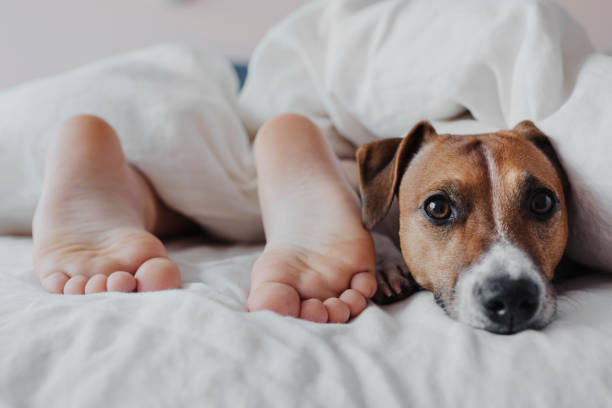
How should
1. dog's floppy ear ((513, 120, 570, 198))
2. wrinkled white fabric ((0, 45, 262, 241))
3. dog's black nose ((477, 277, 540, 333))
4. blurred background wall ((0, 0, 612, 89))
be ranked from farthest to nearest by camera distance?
1. blurred background wall ((0, 0, 612, 89))
2. wrinkled white fabric ((0, 45, 262, 241))
3. dog's floppy ear ((513, 120, 570, 198))
4. dog's black nose ((477, 277, 540, 333))

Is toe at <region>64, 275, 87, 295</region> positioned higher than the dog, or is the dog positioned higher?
the dog

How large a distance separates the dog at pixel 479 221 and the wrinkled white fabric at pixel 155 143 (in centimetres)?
51

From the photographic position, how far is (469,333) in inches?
31.0

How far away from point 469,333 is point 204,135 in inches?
41.5

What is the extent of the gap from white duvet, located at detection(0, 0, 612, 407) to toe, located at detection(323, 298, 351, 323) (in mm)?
35

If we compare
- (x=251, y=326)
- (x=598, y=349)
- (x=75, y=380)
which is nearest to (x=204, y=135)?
(x=251, y=326)

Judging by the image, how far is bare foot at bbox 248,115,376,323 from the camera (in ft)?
3.12

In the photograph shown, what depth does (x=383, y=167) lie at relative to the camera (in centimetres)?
127

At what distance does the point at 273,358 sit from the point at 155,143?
993mm

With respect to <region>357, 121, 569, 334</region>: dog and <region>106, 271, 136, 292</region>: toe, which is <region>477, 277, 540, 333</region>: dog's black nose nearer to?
<region>357, 121, 569, 334</region>: dog

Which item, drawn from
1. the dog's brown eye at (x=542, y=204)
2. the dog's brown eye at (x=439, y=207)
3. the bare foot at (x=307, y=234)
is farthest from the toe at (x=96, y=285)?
the dog's brown eye at (x=542, y=204)

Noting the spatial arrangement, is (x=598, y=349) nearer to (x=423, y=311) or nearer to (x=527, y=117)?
(x=423, y=311)

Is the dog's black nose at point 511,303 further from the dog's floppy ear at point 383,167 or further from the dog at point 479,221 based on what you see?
the dog's floppy ear at point 383,167

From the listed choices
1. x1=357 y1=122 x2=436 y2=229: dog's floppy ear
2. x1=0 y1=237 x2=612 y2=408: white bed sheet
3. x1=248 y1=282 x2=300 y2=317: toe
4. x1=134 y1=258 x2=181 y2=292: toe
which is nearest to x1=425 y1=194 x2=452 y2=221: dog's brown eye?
x1=357 y1=122 x2=436 y2=229: dog's floppy ear
